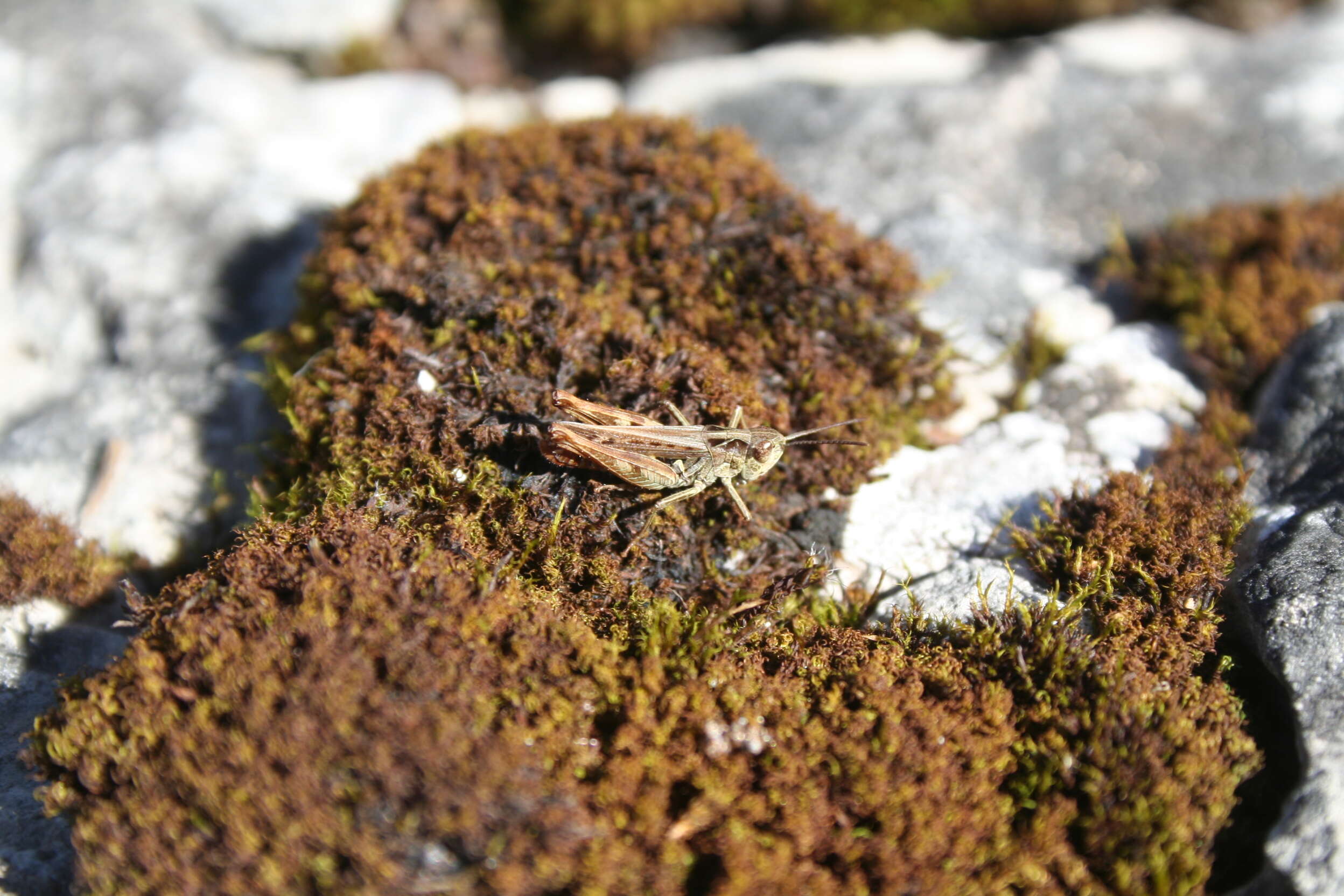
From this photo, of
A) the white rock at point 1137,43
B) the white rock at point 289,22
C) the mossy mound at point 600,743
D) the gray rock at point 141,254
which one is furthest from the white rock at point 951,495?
the white rock at point 289,22

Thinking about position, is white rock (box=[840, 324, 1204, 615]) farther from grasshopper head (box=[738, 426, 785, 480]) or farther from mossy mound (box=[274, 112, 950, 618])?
grasshopper head (box=[738, 426, 785, 480])

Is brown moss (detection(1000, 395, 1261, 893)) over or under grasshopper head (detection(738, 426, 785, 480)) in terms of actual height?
under

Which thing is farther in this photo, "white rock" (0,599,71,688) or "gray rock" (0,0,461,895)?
"gray rock" (0,0,461,895)

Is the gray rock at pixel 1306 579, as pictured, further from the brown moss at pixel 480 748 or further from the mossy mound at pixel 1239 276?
the brown moss at pixel 480 748

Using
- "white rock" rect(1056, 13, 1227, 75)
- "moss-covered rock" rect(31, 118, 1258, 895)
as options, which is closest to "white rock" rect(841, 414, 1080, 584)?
"moss-covered rock" rect(31, 118, 1258, 895)

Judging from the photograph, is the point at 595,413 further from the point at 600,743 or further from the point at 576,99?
the point at 576,99

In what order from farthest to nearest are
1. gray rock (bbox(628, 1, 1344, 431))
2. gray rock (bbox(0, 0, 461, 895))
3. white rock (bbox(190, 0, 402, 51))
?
1. white rock (bbox(190, 0, 402, 51))
2. gray rock (bbox(628, 1, 1344, 431))
3. gray rock (bbox(0, 0, 461, 895))

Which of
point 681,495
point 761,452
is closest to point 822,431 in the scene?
point 761,452

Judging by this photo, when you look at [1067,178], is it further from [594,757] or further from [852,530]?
[594,757]
